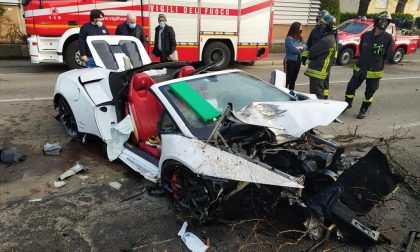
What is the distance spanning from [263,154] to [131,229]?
140 cm

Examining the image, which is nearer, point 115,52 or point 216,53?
point 115,52

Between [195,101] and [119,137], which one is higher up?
[195,101]

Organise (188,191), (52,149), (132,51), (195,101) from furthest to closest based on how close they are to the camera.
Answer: (132,51) → (52,149) → (195,101) → (188,191)

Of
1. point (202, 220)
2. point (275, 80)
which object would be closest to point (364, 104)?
point (275, 80)

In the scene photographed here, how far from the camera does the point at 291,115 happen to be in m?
3.26

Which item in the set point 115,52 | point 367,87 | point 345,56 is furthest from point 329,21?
point 345,56

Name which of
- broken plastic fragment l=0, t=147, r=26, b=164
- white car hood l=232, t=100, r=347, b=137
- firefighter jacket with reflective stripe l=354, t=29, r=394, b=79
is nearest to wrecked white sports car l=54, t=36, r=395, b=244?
white car hood l=232, t=100, r=347, b=137

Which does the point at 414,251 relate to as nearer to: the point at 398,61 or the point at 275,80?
the point at 275,80

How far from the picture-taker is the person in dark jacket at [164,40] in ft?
26.2

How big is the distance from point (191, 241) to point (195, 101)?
136 centimetres

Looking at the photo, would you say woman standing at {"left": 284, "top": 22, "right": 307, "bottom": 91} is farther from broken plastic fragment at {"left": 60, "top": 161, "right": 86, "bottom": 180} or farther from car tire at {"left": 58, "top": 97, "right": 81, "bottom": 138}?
broken plastic fragment at {"left": 60, "top": 161, "right": 86, "bottom": 180}

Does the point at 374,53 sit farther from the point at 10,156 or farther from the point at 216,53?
the point at 10,156

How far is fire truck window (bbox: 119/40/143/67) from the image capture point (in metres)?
5.67

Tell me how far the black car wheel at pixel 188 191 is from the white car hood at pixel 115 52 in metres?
2.50
